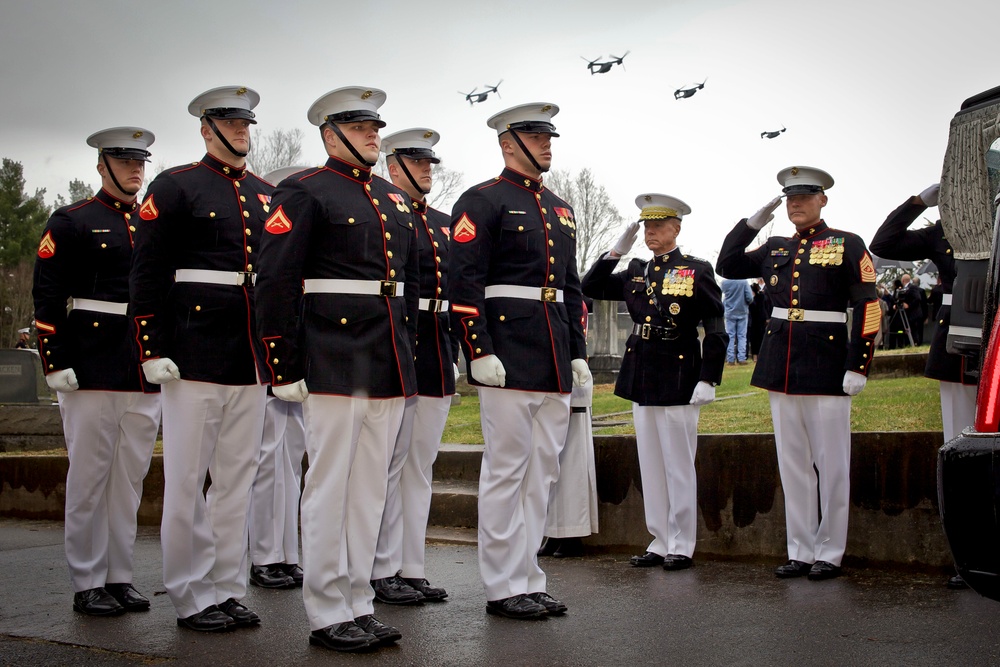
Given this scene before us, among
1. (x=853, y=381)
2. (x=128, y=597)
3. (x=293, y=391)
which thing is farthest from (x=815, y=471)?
(x=128, y=597)

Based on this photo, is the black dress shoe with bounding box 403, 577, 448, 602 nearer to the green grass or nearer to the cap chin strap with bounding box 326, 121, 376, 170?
the cap chin strap with bounding box 326, 121, 376, 170

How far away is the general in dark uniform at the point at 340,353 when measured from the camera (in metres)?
4.76

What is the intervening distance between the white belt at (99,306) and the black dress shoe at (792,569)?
3.86 metres

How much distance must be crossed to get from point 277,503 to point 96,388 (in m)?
1.41

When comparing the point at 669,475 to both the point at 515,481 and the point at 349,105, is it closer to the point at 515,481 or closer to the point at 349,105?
the point at 515,481

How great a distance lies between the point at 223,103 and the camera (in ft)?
17.9

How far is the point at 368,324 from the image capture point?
492 cm

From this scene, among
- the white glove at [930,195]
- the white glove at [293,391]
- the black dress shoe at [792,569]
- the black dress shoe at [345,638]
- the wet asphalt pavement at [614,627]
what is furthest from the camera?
the white glove at [930,195]

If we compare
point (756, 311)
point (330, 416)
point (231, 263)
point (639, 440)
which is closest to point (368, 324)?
point (330, 416)

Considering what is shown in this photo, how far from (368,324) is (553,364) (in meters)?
1.07

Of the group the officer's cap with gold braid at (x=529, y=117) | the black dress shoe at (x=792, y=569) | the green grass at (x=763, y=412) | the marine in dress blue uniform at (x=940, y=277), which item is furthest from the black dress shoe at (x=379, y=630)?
the green grass at (x=763, y=412)

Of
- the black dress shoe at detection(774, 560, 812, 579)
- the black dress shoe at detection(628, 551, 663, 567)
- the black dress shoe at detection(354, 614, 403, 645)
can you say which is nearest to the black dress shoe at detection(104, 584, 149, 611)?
the black dress shoe at detection(354, 614, 403, 645)

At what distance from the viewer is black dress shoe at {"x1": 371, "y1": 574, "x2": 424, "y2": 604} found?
5.79m

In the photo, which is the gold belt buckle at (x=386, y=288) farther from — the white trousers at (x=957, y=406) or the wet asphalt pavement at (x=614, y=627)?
the white trousers at (x=957, y=406)
